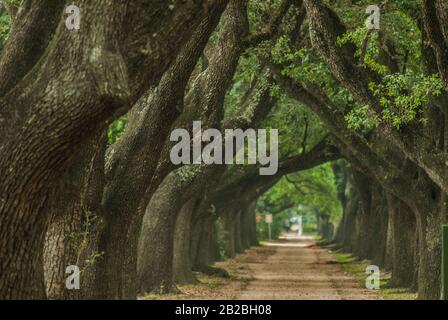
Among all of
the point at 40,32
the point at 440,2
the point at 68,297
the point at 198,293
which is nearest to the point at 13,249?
the point at 40,32

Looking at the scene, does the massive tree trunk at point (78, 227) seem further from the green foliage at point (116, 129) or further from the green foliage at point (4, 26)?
the green foliage at point (116, 129)

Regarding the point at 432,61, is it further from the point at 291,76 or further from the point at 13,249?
the point at 13,249

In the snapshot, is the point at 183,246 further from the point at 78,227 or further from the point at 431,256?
the point at 78,227

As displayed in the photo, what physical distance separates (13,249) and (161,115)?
7.02m

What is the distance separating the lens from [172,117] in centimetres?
1752

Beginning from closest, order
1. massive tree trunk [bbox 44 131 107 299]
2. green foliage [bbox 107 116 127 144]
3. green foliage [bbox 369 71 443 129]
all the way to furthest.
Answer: massive tree trunk [bbox 44 131 107 299]
green foliage [bbox 369 71 443 129]
green foliage [bbox 107 116 127 144]

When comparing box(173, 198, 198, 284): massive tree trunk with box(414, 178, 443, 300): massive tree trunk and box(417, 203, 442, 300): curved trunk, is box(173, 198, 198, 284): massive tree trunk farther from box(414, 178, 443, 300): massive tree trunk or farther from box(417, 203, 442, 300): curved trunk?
box(417, 203, 442, 300): curved trunk

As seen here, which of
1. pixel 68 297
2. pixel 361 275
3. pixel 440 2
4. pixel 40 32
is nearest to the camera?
pixel 40 32

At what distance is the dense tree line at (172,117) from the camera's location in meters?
10.1

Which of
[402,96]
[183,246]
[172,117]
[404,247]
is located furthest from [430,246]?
[183,246]

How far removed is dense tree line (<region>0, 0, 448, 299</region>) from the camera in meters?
10.1

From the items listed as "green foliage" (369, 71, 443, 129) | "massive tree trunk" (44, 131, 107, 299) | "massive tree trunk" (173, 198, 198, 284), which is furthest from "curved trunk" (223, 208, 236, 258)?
"massive tree trunk" (44, 131, 107, 299)

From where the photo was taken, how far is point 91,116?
32.6 feet

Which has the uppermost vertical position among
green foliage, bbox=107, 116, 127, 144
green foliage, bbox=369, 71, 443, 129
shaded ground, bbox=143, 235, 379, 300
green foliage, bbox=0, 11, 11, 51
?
green foliage, bbox=0, 11, 11, 51
